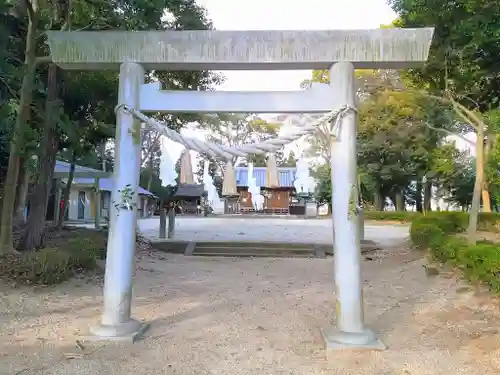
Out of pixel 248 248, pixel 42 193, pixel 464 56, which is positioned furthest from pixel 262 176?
pixel 42 193

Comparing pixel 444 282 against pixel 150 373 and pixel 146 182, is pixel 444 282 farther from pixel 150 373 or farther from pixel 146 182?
pixel 146 182

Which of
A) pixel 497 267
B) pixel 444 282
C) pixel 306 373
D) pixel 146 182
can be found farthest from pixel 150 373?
pixel 146 182

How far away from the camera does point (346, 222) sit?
4.84 meters

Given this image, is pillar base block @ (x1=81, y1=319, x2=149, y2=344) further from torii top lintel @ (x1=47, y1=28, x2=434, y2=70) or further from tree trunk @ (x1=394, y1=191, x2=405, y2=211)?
tree trunk @ (x1=394, y1=191, x2=405, y2=211)

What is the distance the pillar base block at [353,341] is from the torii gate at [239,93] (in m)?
0.02

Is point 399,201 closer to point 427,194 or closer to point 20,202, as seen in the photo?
point 427,194

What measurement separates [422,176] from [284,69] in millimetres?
25805

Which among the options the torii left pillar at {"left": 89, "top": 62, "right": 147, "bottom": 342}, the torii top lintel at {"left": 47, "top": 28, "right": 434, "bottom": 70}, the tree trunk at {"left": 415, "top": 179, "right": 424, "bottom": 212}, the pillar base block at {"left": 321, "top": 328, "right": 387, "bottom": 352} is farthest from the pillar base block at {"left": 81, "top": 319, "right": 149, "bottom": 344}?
Answer: the tree trunk at {"left": 415, "top": 179, "right": 424, "bottom": 212}

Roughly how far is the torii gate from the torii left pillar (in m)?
0.01

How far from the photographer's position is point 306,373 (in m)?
4.21

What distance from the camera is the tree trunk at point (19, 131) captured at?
26.0 ft

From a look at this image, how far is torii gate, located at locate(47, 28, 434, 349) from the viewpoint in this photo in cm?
485

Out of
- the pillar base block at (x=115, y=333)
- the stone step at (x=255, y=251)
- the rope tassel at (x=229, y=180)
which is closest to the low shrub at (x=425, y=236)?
the stone step at (x=255, y=251)

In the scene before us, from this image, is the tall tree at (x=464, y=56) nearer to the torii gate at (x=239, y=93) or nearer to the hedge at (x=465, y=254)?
the hedge at (x=465, y=254)
